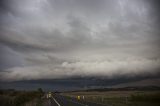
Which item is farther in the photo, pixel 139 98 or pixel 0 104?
pixel 139 98

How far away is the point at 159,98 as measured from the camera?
50.4m

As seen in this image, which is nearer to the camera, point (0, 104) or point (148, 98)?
point (0, 104)

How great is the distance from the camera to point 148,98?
5503 cm

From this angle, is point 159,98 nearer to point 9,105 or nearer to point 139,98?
point 139,98

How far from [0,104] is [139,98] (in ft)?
87.8

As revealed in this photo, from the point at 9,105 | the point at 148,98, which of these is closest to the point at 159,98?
the point at 148,98

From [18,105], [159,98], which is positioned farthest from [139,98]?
[18,105]

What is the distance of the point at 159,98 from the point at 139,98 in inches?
283

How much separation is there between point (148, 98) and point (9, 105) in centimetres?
2603

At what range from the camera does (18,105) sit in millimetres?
56125

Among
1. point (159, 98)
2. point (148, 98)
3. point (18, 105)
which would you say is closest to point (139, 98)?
point (148, 98)

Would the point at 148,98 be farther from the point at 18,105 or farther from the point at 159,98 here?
the point at 18,105

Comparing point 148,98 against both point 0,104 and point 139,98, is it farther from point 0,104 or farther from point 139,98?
point 0,104

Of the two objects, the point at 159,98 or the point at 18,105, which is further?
the point at 18,105
